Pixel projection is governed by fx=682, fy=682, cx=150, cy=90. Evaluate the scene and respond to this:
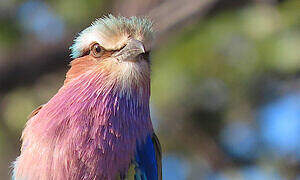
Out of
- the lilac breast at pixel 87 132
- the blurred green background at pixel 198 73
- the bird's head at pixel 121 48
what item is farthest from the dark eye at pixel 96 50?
the blurred green background at pixel 198 73

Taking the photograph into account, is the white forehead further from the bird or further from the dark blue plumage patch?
the dark blue plumage patch

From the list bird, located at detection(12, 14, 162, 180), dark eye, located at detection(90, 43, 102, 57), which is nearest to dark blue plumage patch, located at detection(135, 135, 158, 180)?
bird, located at detection(12, 14, 162, 180)

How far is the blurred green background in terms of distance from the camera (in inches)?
286

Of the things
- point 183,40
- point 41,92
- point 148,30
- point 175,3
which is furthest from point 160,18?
point 148,30

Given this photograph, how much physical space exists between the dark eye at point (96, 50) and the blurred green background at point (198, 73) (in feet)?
10.1

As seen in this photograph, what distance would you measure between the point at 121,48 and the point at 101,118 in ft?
1.24

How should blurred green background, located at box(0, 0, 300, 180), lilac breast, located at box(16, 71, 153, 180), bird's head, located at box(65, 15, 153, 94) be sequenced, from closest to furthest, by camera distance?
lilac breast, located at box(16, 71, 153, 180) < bird's head, located at box(65, 15, 153, 94) < blurred green background, located at box(0, 0, 300, 180)

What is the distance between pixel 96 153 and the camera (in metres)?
3.43

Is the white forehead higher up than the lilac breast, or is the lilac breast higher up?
the white forehead

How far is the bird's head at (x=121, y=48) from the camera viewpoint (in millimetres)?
3557

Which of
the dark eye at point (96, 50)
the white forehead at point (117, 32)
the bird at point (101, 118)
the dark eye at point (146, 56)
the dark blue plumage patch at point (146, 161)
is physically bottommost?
the dark blue plumage patch at point (146, 161)

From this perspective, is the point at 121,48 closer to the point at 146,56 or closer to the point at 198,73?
the point at 146,56

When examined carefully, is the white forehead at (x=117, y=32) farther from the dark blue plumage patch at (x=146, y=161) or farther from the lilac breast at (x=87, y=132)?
the dark blue plumage patch at (x=146, y=161)

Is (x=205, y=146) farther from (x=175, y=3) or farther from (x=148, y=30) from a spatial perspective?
(x=148, y=30)
